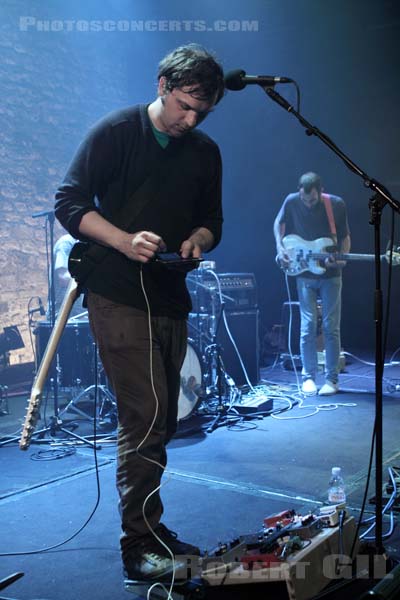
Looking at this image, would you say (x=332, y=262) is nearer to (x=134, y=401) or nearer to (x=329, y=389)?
(x=329, y=389)

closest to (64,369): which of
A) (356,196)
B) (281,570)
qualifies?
(281,570)

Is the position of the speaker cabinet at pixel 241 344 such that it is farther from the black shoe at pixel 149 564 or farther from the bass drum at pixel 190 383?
the black shoe at pixel 149 564

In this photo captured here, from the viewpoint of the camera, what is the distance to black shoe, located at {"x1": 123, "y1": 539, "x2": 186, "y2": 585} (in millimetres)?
2443

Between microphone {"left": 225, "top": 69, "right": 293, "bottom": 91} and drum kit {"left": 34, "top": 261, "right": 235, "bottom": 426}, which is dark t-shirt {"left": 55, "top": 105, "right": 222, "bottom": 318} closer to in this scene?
microphone {"left": 225, "top": 69, "right": 293, "bottom": 91}

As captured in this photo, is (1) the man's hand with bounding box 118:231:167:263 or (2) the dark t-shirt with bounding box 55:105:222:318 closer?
(1) the man's hand with bounding box 118:231:167:263

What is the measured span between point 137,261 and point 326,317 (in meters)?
4.26

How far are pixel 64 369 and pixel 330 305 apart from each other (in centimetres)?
259

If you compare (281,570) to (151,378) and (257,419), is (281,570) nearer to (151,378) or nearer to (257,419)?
(151,378)

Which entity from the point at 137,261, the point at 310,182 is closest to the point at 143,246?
the point at 137,261

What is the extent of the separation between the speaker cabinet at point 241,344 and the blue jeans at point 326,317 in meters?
0.66

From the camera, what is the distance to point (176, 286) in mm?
2646

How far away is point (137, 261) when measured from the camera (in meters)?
2.44

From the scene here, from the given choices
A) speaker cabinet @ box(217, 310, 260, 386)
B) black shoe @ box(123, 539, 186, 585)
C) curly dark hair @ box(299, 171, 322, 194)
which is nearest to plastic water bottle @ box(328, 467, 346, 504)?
black shoe @ box(123, 539, 186, 585)

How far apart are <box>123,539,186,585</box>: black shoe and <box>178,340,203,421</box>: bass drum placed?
2865 mm
